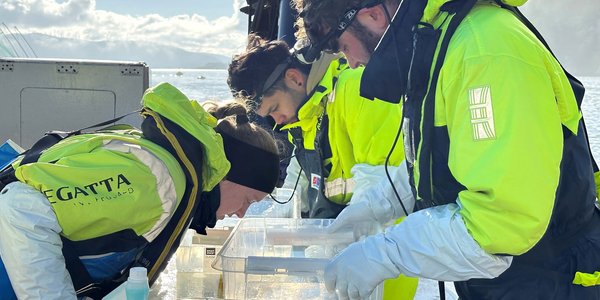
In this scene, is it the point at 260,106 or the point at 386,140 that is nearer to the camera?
the point at 386,140

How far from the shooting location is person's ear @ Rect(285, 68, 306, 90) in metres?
2.68

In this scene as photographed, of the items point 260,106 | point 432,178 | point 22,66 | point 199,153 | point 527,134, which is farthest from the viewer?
point 22,66

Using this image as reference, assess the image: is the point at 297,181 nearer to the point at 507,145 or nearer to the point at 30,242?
the point at 30,242

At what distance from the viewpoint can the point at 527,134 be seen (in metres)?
1.14

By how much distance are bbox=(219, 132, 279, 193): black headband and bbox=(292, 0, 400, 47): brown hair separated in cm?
38

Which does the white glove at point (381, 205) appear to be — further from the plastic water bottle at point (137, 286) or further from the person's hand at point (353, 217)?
the plastic water bottle at point (137, 286)

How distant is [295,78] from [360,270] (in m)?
1.35

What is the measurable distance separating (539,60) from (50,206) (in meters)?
1.05

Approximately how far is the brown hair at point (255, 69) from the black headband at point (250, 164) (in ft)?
2.39

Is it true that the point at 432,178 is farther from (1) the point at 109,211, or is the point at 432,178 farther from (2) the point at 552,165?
(1) the point at 109,211

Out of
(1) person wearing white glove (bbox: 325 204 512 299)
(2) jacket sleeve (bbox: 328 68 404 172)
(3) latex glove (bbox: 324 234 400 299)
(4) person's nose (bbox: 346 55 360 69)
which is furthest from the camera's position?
(2) jacket sleeve (bbox: 328 68 404 172)

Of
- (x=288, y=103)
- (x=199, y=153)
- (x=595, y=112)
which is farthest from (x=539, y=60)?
(x=595, y=112)

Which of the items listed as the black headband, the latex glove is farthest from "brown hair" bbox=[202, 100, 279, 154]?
the latex glove

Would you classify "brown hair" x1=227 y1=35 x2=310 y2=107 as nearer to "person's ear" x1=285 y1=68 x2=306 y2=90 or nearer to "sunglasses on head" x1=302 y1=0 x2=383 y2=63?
"person's ear" x1=285 y1=68 x2=306 y2=90
